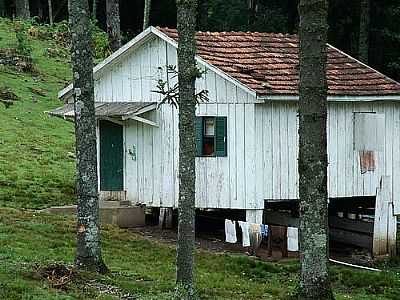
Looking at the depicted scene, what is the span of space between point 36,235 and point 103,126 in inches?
224

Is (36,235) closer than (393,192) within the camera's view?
Yes

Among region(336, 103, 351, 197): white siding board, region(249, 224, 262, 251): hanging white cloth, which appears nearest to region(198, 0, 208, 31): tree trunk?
region(336, 103, 351, 197): white siding board

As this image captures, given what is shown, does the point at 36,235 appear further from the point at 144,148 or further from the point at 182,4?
the point at 182,4

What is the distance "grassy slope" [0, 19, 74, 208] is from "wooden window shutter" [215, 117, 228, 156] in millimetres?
4689

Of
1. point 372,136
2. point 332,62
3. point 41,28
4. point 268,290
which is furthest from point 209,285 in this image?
point 41,28

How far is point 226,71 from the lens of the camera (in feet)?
63.0

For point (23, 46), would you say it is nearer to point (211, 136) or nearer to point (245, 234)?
point (211, 136)

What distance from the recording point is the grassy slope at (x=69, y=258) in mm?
12054

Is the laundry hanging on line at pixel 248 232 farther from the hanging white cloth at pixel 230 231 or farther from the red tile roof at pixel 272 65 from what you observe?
the red tile roof at pixel 272 65

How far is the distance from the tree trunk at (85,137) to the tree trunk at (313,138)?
11.4ft

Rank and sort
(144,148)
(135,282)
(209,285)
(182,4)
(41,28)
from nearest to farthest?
1. (182,4)
2. (135,282)
3. (209,285)
4. (144,148)
5. (41,28)

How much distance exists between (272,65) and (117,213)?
5091mm

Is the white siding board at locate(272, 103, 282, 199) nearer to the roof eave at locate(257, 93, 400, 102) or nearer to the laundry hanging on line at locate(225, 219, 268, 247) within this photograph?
the roof eave at locate(257, 93, 400, 102)

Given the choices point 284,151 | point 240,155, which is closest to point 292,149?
point 284,151
